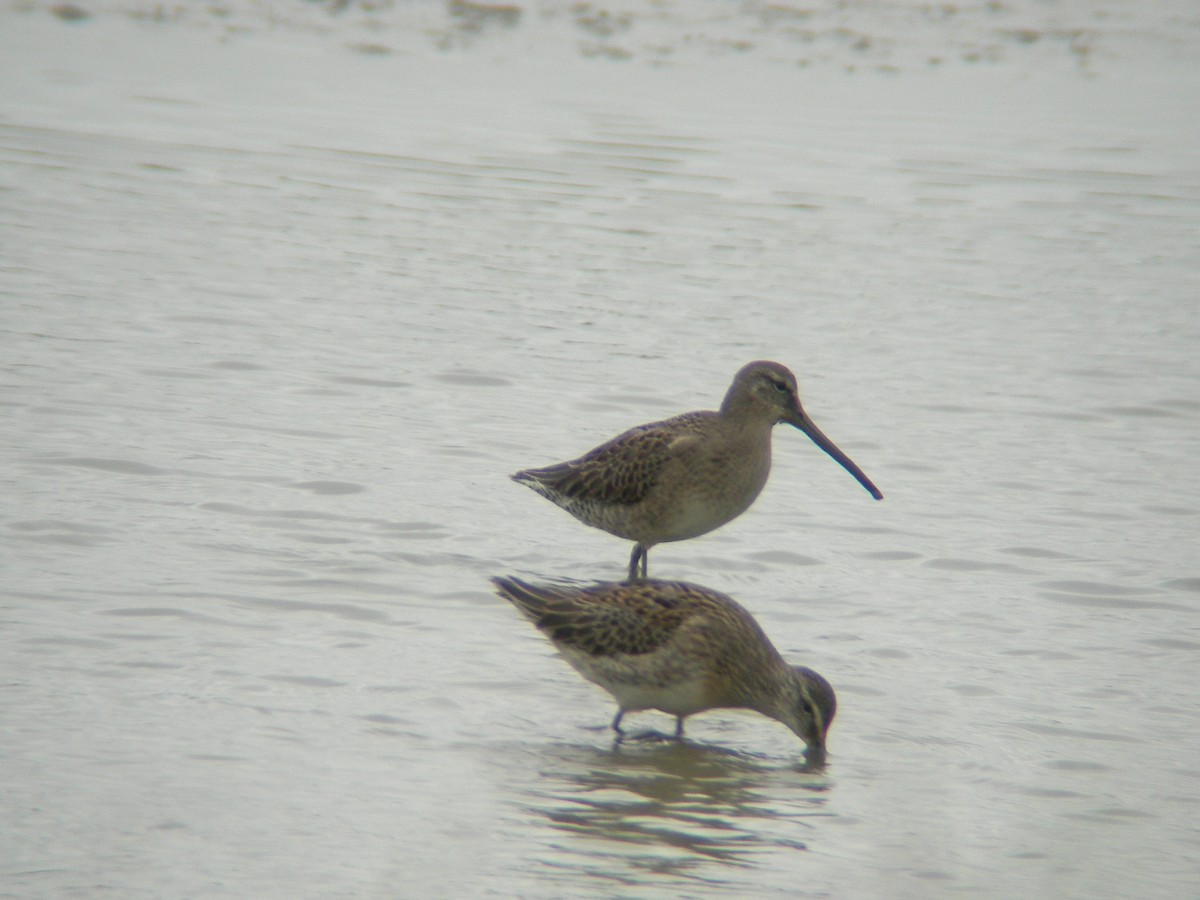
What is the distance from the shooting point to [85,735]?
15.6 feet

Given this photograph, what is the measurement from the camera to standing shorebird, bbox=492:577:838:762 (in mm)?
5121

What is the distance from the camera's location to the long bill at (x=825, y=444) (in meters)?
6.66

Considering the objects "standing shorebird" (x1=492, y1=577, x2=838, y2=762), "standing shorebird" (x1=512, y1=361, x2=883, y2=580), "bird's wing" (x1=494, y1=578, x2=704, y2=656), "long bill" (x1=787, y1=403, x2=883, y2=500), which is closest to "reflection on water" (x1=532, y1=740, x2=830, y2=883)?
"standing shorebird" (x1=492, y1=577, x2=838, y2=762)

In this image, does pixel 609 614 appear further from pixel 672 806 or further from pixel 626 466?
pixel 626 466

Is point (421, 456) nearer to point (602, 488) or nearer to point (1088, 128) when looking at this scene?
point (602, 488)

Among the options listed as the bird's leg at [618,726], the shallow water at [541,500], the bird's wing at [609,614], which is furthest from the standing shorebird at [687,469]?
the bird's leg at [618,726]

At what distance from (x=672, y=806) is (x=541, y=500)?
10.2 feet

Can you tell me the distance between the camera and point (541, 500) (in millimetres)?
7730

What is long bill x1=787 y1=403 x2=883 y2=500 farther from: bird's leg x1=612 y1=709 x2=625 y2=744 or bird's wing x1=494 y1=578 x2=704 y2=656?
bird's leg x1=612 y1=709 x2=625 y2=744

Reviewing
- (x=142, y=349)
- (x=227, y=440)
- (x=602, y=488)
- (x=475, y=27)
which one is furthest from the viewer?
(x=475, y=27)

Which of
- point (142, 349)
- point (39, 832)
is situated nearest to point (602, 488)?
point (39, 832)

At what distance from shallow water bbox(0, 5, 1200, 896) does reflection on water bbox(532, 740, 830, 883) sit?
0.02 metres

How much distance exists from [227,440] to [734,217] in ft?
21.1

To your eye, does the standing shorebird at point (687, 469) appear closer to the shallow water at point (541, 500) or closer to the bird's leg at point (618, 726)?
the shallow water at point (541, 500)
